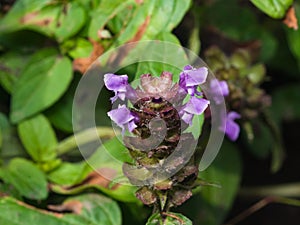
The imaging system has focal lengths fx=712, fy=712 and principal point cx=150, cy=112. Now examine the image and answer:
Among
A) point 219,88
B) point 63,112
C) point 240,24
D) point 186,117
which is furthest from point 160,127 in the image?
point 240,24

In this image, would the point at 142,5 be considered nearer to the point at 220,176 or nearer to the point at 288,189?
the point at 220,176

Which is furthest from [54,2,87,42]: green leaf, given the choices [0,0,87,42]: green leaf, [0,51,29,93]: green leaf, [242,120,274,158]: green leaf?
[242,120,274,158]: green leaf

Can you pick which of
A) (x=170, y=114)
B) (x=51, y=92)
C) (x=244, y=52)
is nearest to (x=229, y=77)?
(x=244, y=52)

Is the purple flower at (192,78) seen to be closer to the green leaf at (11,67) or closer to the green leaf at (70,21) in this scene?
the green leaf at (70,21)

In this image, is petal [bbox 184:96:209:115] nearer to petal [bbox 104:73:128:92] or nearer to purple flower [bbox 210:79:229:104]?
petal [bbox 104:73:128:92]

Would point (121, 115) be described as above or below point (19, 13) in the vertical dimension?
above

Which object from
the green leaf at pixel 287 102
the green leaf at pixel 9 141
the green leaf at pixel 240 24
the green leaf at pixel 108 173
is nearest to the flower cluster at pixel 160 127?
the green leaf at pixel 108 173

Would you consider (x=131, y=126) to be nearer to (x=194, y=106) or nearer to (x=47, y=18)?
(x=194, y=106)

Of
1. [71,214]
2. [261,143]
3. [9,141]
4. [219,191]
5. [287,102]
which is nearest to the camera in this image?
[71,214]
